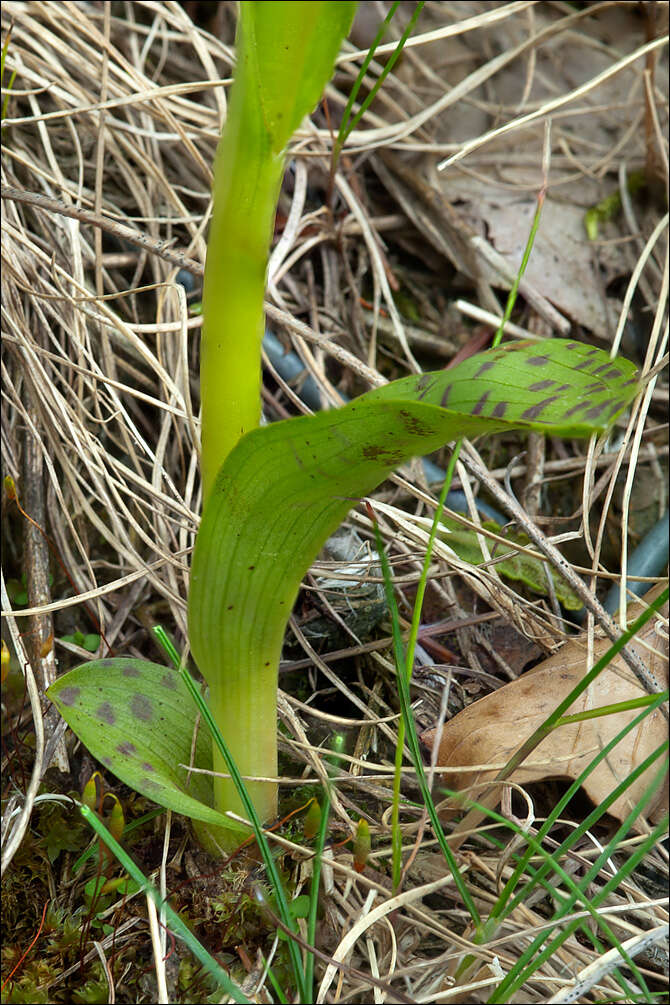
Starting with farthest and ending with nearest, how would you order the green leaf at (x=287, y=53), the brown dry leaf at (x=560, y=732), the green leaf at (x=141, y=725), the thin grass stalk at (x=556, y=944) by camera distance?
the brown dry leaf at (x=560, y=732), the green leaf at (x=141, y=725), the thin grass stalk at (x=556, y=944), the green leaf at (x=287, y=53)

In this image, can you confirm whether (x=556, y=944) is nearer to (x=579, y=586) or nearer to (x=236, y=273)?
(x=579, y=586)

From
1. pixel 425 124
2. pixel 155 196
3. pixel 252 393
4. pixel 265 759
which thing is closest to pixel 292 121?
pixel 252 393

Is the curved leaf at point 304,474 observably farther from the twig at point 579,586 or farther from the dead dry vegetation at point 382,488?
the twig at point 579,586

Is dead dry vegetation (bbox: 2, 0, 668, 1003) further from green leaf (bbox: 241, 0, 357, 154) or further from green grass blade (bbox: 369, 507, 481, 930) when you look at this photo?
green leaf (bbox: 241, 0, 357, 154)

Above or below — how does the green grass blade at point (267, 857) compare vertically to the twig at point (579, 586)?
below

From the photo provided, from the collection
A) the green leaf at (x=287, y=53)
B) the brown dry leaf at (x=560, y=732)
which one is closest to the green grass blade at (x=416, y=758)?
the brown dry leaf at (x=560, y=732)
